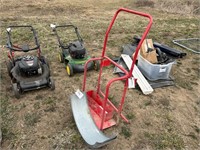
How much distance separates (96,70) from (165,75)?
4.53 ft

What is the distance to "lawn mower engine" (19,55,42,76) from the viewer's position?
12.9 feet

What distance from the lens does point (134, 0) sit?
11.7 metres

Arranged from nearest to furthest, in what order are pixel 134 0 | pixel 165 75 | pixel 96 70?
pixel 165 75
pixel 96 70
pixel 134 0

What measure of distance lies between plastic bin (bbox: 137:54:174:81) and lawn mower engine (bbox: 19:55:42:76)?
2004 mm

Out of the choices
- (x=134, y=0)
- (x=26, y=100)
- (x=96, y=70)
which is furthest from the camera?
(x=134, y=0)

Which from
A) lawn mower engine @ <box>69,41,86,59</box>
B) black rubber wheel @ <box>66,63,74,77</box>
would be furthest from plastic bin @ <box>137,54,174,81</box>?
black rubber wheel @ <box>66,63,74,77</box>

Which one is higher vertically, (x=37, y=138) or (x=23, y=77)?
(x=23, y=77)

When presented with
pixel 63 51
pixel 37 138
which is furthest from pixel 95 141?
pixel 63 51

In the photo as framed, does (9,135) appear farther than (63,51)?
No

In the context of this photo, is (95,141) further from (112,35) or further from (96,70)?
(112,35)

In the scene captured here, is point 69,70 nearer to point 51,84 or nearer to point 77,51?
point 77,51

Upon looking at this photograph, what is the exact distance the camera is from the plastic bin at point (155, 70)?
4354mm

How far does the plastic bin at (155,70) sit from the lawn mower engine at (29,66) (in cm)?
200

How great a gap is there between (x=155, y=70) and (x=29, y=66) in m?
2.29
